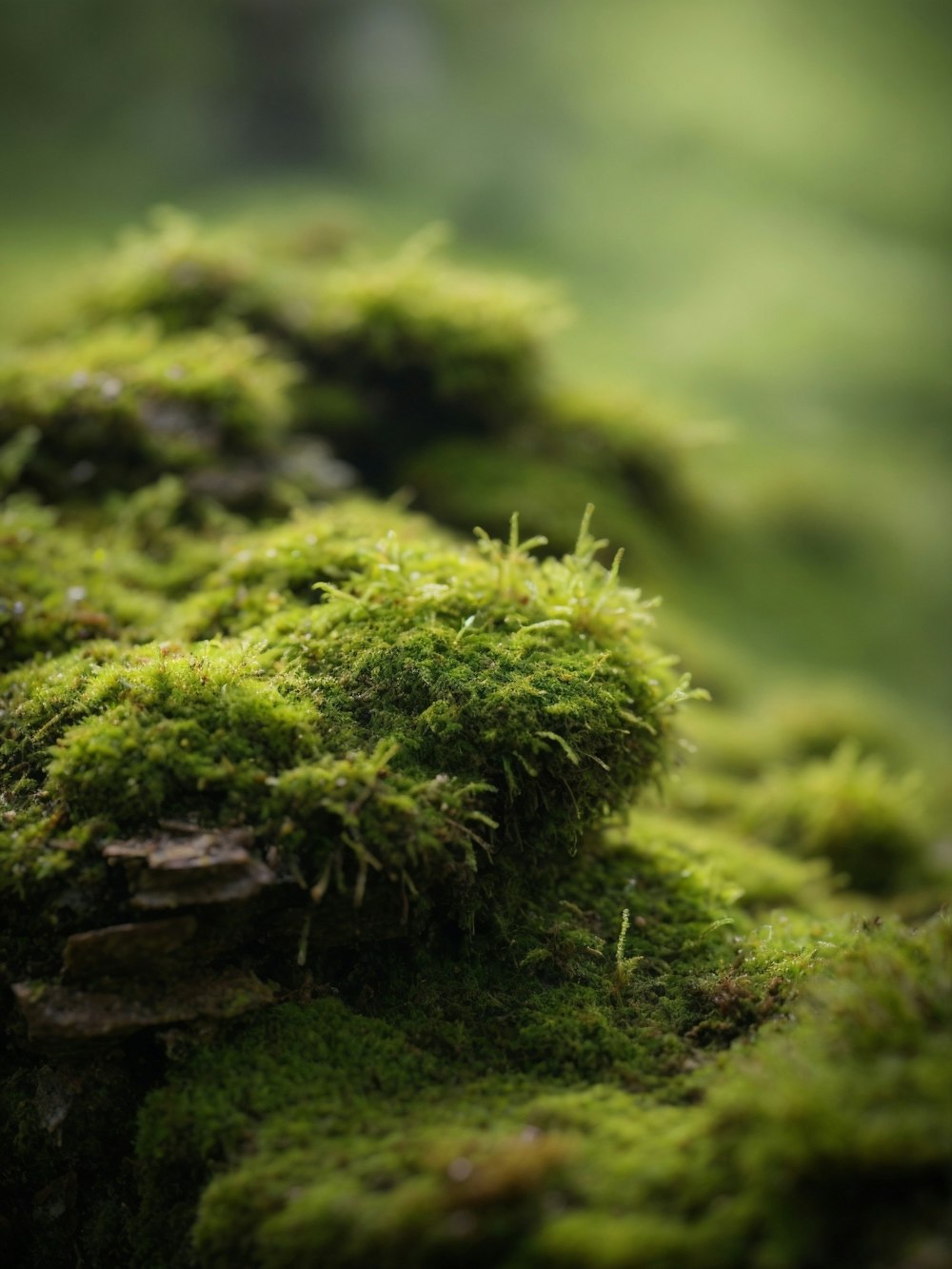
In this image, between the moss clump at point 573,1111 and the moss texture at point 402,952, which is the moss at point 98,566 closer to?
the moss texture at point 402,952

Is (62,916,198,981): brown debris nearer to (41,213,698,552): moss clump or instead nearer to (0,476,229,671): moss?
(0,476,229,671): moss

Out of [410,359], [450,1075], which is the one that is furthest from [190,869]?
[410,359]

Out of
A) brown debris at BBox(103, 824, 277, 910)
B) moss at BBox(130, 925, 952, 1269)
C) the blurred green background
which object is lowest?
moss at BBox(130, 925, 952, 1269)

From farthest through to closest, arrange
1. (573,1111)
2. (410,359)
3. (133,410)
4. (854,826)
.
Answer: (410,359), (854,826), (133,410), (573,1111)

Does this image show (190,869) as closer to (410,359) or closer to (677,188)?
(410,359)

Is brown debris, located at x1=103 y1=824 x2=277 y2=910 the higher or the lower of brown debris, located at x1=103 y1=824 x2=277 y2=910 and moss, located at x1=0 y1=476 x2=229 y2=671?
the lower

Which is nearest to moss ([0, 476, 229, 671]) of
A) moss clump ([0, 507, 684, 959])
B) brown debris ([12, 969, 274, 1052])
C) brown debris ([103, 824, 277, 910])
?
moss clump ([0, 507, 684, 959])

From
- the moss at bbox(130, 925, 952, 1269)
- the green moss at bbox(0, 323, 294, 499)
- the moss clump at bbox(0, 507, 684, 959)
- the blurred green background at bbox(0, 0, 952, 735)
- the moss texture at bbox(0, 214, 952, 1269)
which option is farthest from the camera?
the blurred green background at bbox(0, 0, 952, 735)
